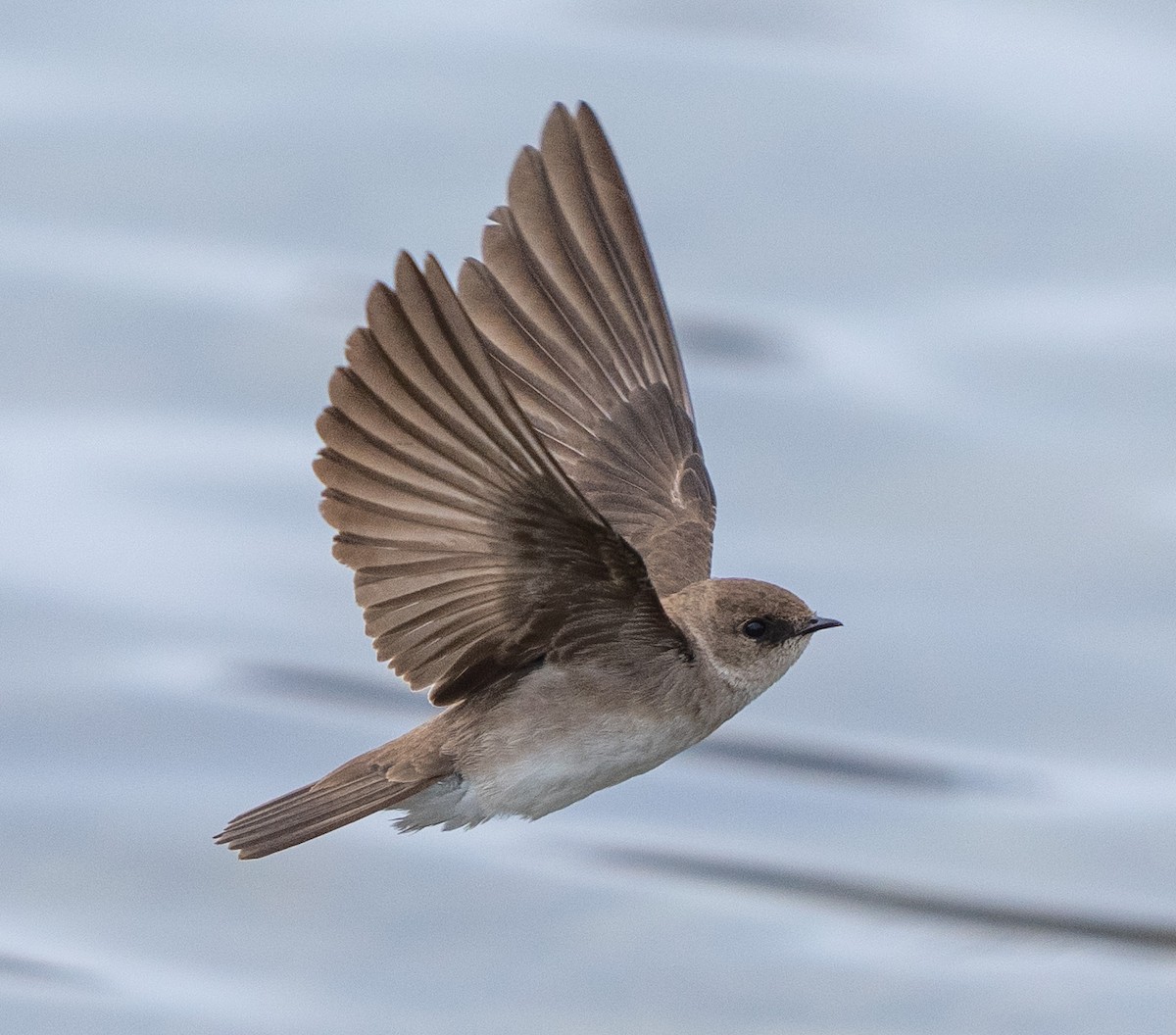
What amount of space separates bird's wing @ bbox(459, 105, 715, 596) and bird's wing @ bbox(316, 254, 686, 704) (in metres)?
0.64

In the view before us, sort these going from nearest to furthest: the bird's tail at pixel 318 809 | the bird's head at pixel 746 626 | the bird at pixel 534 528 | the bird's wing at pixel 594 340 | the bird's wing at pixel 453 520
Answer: the bird's wing at pixel 453 520 → the bird at pixel 534 528 → the bird's tail at pixel 318 809 → the bird's head at pixel 746 626 → the bird's wing at pixel 594 340

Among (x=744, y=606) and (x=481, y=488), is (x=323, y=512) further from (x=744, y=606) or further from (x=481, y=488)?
(x=744, y=606)

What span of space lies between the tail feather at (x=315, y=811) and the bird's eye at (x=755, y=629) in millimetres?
556

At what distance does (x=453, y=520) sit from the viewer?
4.76 m

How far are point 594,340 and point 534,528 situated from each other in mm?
1165

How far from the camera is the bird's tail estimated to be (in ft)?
16.3

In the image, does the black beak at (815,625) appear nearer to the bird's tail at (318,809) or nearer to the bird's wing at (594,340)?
the bird's wing at (594,340)

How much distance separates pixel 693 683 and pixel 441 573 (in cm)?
51

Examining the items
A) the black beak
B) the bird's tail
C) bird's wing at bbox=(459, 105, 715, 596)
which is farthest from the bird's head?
the bird's tail

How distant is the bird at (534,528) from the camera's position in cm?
460

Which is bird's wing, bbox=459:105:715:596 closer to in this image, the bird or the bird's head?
the bird

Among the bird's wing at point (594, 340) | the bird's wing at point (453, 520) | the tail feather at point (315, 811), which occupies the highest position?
the bird's wing at point (594, 340)

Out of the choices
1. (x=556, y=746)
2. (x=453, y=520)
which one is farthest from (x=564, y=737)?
(x=453, y=520)

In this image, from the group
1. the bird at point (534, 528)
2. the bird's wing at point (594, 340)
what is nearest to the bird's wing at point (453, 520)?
the bird at point (534, 528)
